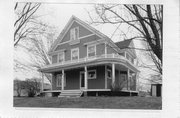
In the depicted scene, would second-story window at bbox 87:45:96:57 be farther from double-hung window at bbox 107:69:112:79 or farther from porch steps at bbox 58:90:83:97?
porch steps at bbox 58:90:83:97

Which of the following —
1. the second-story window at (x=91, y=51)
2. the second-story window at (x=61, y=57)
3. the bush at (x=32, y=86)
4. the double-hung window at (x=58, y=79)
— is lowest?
the bush at (x=32, y=86)

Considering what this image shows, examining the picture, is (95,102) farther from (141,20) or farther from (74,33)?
(141,20)

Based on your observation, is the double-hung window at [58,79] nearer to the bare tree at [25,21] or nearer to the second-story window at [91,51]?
the second-story window at [91,51]

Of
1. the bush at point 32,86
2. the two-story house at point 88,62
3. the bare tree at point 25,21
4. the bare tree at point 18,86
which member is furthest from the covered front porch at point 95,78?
the bare tree at point 25,21

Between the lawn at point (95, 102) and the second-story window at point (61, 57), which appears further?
the second-story window at point (61, 57)

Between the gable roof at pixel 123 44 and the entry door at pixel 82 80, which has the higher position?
the gable roof at pixel 123 44

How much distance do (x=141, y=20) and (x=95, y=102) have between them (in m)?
0.92

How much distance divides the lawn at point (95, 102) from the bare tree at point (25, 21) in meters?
0.59

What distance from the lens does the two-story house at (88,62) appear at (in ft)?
8.95

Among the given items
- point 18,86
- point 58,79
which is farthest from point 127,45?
point 18,86

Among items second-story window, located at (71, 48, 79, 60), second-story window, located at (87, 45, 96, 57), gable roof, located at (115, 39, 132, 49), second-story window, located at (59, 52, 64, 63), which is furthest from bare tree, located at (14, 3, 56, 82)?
gable roof, located at (115, 39, 132, 49)

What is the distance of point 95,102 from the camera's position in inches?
107

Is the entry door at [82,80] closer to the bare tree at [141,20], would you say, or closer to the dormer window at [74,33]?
the dormer window at [74,33]

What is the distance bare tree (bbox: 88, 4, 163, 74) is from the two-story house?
140 mm
